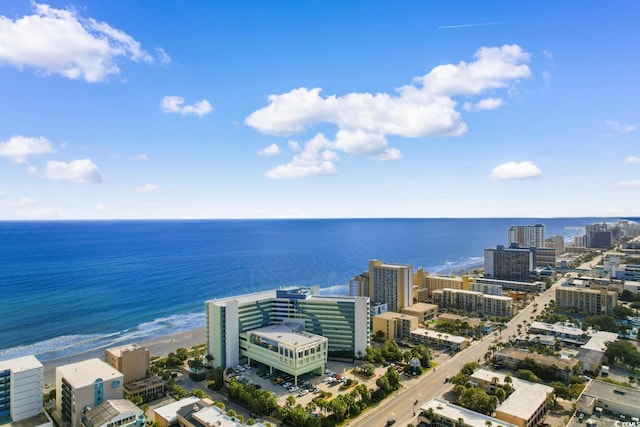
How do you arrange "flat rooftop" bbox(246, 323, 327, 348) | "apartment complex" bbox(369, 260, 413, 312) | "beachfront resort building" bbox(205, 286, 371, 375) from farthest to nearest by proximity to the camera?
"apartment complex" bbox(369, 260, 413, 312), "beachfront resort building" bbox(205, 286, 371, 375), "flat rooftop" bbox(246, 323, 327, 348)

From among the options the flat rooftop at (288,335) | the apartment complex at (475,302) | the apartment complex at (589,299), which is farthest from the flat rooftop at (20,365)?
the apartment complex at (589,299)

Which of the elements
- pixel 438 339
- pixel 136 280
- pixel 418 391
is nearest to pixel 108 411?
pixel 418 391

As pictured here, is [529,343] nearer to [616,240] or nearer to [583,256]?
[583,256]

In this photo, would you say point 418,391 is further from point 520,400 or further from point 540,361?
point 540,361

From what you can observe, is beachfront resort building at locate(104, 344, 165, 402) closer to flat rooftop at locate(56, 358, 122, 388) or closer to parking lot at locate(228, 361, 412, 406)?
flat rooftop at locate(56, 358, 122, 388)

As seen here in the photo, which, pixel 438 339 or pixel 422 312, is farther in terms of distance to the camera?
pixel 422 312

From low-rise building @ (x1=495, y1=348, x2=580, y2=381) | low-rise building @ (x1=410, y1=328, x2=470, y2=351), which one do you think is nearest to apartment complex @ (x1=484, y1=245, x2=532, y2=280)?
low-rise building @ (x1=410, y1=328, x2=470, y2=351)
